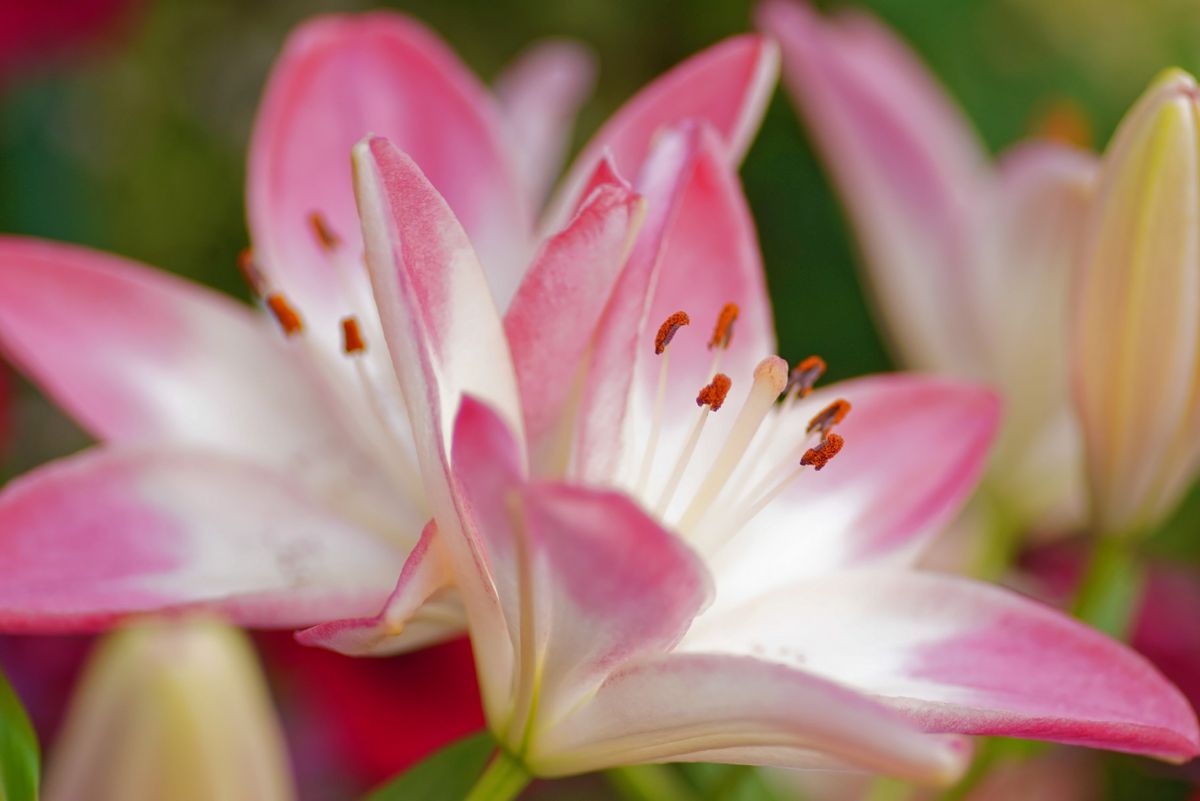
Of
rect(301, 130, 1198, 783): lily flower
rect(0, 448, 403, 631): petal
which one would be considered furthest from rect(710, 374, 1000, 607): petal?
rect(0, 448, 403, 631): petal

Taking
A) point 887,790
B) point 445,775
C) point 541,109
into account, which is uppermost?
point 541,109

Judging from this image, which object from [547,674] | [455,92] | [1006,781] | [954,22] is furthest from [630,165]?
[954,22]

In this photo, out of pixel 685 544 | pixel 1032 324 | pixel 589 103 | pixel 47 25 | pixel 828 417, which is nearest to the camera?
pixel 685 544

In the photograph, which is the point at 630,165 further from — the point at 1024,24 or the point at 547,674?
the point at 1024,24

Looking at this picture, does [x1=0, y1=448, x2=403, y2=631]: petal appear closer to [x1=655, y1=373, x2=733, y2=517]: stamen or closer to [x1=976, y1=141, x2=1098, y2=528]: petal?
[x1=655, y1=373, x2=733, y2=517]: stamen

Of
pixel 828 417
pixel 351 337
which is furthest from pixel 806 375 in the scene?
pixel 351 337

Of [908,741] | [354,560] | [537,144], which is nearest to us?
[908,741]

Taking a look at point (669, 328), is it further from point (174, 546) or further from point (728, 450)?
point (174, 546)
